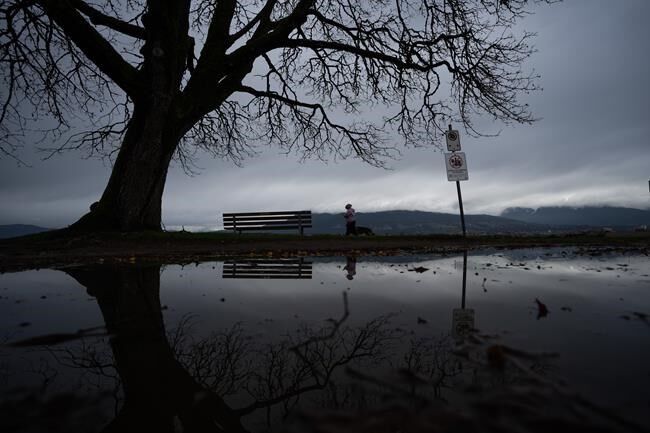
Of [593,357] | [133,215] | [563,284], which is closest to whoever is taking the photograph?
[593,357]

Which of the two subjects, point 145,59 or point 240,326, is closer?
point 240,326

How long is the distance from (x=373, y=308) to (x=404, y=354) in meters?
0.92

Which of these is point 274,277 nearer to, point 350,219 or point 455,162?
point 455,162

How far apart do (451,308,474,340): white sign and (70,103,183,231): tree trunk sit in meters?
10.1

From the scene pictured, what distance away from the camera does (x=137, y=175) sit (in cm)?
1010

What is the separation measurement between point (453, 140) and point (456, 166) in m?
0.82

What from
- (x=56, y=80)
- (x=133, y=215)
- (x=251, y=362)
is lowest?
(x=251, y=362)

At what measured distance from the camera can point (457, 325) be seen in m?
2.00

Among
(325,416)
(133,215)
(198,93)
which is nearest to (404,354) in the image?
(325,416)

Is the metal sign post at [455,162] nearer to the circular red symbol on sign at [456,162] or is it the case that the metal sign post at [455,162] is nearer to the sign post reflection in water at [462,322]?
the circular red symbol on sign at [456,162]

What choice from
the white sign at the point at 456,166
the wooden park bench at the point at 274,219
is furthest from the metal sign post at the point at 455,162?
the wooden park bench at the point at 274,219

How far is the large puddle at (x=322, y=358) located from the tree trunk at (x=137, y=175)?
25.3ft

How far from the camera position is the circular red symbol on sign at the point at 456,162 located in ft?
36.0

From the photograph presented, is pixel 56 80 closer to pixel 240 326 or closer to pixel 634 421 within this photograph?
pixel 240 326
